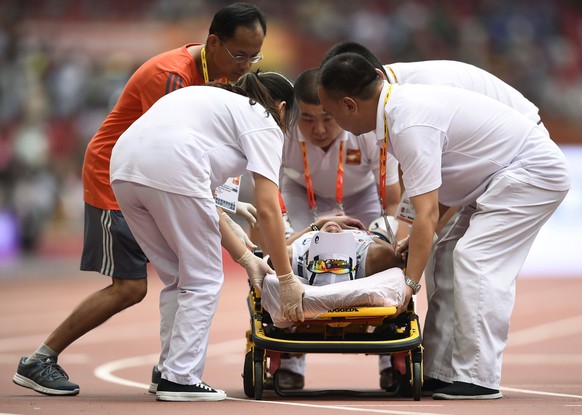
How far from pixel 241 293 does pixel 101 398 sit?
10.5 metres

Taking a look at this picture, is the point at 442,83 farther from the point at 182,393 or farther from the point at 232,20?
the point at 182,393

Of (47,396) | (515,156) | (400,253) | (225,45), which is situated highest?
(225,45)

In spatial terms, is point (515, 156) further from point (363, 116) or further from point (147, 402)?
point (147, 402)

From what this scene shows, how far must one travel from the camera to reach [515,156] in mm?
6992

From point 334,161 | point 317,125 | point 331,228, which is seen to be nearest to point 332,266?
point 331,228

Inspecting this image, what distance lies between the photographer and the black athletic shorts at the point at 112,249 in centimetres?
733

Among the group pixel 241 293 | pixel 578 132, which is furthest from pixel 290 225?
pixel 578 132

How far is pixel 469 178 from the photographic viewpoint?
6941mm

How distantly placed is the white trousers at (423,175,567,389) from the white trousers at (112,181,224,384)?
1474mm

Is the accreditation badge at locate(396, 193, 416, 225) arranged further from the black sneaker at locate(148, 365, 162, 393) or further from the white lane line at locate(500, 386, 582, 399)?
the black sneaker at locate(148, 365, 162, 393)

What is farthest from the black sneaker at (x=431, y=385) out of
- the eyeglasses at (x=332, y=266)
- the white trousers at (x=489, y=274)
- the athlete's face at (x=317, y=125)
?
the athlete's face at (x=317, y=125)

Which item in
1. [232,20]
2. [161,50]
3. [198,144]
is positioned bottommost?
[198,144]

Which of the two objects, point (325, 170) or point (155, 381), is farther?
point (325, 170)

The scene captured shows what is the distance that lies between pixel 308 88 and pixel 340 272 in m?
1.42
